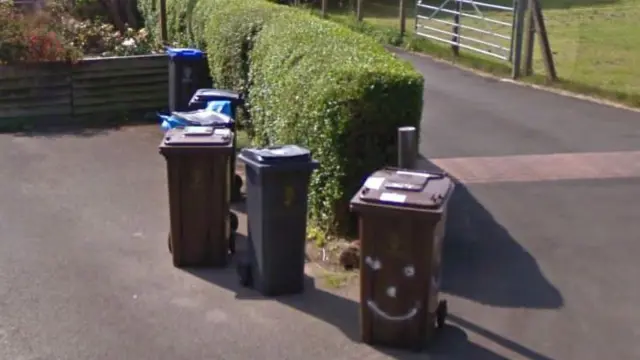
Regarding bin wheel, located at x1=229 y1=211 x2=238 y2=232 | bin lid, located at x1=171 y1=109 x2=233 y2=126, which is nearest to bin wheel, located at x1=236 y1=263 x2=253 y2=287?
bin wheel, located at x1=229 y1=211 x2=238 y2=232

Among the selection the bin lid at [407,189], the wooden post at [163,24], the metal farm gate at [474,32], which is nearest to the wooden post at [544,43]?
the metal farm gate at [474,32]

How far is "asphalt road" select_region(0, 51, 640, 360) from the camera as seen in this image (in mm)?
7031

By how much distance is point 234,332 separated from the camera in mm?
7227

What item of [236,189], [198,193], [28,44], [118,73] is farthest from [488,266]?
[28,44]

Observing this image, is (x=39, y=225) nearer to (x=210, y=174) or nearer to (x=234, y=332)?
(x=210, y=174)

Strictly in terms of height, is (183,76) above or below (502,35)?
above

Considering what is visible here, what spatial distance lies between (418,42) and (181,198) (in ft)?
48.2

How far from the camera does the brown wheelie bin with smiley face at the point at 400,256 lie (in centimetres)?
664

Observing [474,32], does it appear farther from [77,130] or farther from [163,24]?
[77,130]

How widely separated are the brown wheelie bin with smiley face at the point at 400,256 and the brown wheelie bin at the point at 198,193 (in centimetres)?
174

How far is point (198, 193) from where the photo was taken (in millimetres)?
8367

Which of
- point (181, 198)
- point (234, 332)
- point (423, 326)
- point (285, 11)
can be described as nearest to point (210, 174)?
point (181, 198)

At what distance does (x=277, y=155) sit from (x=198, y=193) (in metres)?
0.96

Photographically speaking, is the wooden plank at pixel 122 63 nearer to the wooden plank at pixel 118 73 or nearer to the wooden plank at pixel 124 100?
the wooden plank at pixel 118 73
